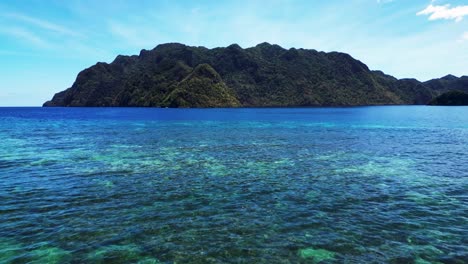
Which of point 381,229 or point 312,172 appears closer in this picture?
point 381,229

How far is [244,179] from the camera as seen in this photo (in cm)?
2752

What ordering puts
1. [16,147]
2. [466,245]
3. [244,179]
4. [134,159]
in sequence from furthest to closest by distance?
[16,147]
[134,159]
[244,179]
[466,245]

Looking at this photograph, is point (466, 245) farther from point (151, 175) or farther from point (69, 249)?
point (151, 175)

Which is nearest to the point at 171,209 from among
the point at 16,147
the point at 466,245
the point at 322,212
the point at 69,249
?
the point at 69,249

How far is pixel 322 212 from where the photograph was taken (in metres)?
19.0

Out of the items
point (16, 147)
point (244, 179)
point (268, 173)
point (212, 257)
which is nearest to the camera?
point (212, 257)

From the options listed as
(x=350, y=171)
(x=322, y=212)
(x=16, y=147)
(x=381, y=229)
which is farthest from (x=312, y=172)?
(x=16, y=147)

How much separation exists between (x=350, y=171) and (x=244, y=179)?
11119mm

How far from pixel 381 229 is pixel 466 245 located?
3.61 m

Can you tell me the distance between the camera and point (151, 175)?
2916 centimetres

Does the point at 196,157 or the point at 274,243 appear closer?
the point at 274,243

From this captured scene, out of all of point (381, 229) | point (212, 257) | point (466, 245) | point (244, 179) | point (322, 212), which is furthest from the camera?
point (244, 179)

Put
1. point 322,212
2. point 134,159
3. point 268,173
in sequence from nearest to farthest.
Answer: point 322,212
point 268,173
point 134,159

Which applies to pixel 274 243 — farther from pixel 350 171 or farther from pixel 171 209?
pixel 350 171
